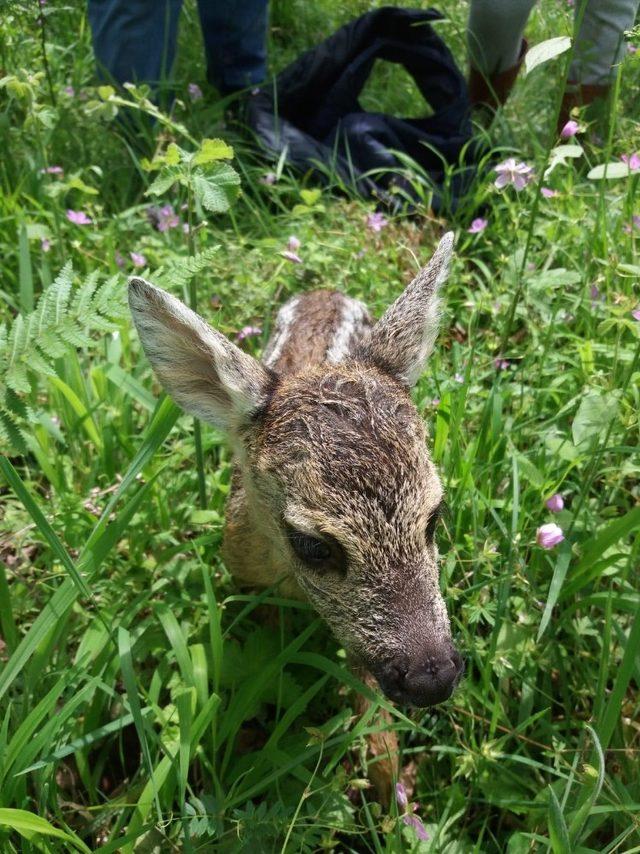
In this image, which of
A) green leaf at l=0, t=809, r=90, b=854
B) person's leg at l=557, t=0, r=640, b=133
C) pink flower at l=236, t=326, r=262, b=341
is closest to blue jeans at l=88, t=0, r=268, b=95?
pink flower at l=236, t=326, r=262, b=341

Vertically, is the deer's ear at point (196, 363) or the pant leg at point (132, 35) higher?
the pant leg at point (132, 35)

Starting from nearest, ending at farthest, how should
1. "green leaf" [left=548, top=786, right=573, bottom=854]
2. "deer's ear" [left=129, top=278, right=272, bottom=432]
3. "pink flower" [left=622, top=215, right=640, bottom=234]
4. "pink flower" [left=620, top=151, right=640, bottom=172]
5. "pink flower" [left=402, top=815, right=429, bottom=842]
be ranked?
1. "green leaf" [left=548, top=786, right=573, bottom=854]
2. "pink flower" [left=402, top=815, right=429, bottom=842]
3. "deer's ear" [left=129, top=278, right=272, bottom=432]
4. "pink flower" [left=620, top=151, right=640, bottom=172]
5. "pink flower" [left=622, top=215, right=640, bottom=234]

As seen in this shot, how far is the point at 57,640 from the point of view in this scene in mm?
2596

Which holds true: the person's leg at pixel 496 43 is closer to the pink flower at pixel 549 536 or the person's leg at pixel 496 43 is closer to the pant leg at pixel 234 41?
the pant leg at pixel 234 41

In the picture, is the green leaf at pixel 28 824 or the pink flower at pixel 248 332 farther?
the pink flower at pixel 248 332

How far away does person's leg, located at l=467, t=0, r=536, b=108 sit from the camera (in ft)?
17.1

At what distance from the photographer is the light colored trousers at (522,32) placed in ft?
14.1

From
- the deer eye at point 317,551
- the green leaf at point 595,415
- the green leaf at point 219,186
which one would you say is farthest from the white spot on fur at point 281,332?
the green leaf at point 595,415

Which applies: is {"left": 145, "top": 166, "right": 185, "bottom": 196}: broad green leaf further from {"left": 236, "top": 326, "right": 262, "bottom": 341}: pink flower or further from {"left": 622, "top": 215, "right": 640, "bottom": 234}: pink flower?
{"left": 622, "top": 215, "right": 640, "bottom": 234}: pink flower

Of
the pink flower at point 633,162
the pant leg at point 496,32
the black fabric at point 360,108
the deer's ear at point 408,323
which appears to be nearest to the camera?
the deer's ear at point 408,323

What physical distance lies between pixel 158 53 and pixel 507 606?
4316 millimetres

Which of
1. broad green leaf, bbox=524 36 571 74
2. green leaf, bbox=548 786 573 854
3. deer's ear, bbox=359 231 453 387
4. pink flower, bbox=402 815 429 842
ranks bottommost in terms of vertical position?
pink flower, bbox=402 815 429 842

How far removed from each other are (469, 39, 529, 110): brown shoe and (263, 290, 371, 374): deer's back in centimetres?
255

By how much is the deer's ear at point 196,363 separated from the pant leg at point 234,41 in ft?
12.8
